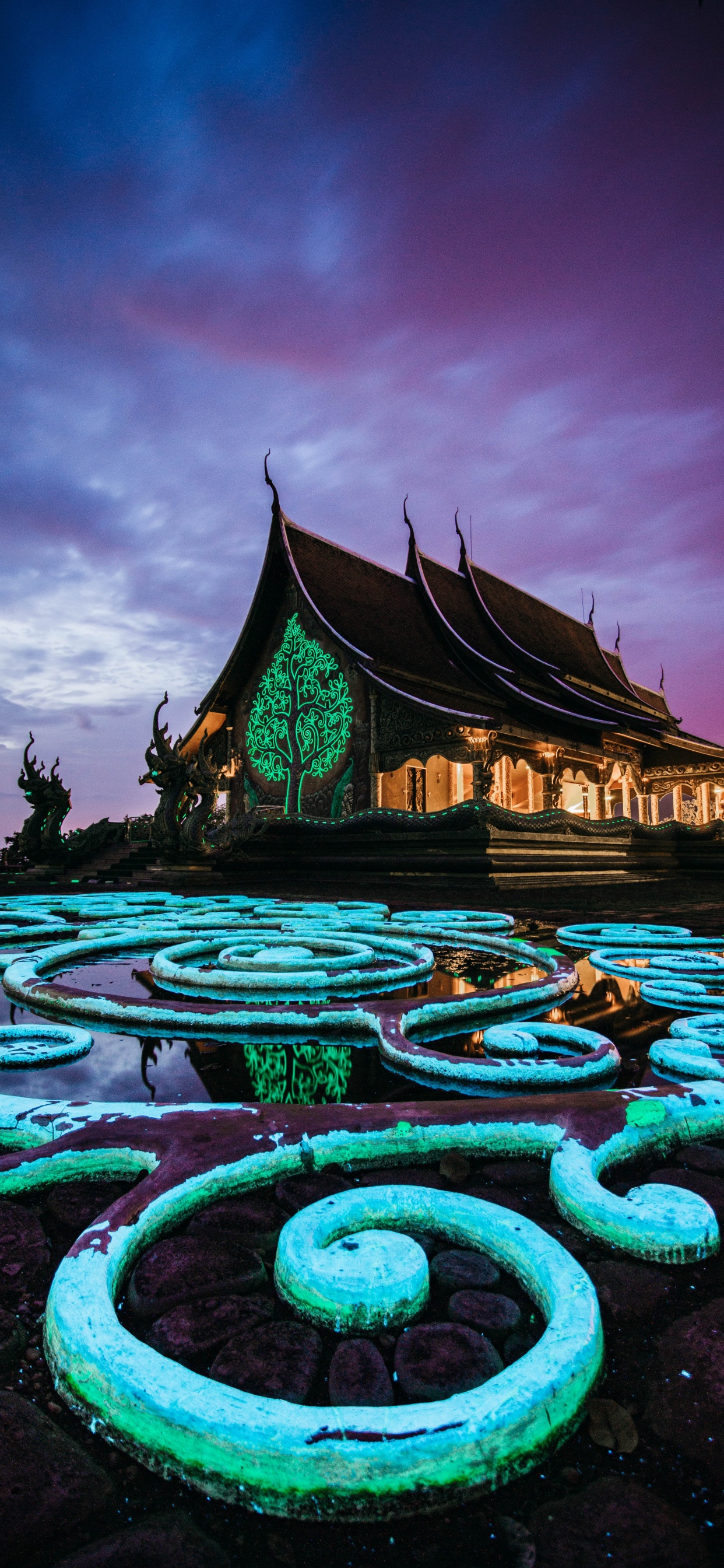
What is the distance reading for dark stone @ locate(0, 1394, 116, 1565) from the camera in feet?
1.47

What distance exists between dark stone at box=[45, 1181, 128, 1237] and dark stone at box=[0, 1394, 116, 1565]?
0.87 ft

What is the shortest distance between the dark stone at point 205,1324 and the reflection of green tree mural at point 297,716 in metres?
9.44

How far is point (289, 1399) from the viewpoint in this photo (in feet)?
1.79

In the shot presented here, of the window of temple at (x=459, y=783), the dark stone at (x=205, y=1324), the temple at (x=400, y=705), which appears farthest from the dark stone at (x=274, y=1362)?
the window of temple at (x=459, y=783)

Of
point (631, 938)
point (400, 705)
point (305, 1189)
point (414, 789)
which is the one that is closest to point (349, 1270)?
point (305, 1189)

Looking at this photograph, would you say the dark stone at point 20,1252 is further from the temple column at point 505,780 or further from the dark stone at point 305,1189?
the temple column at point 505,780

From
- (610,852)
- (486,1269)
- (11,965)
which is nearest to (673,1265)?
(486,1269)

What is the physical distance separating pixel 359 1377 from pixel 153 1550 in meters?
0.18

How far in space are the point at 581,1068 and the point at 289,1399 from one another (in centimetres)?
75

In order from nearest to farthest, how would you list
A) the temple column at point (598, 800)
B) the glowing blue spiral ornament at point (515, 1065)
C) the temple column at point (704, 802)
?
the glowing blue spiral ornament at point (515, 1065), the temple column at point (598, 800), the temple column at point (704, 802)

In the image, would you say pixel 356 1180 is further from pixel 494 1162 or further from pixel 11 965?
pixel 11 965

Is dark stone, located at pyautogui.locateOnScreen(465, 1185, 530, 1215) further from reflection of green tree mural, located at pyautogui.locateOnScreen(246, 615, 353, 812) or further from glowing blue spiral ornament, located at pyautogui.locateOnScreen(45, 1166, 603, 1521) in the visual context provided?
reflection of green tree mural, located at pyautogui.locateOnScreen(246, 615, 353, 812)

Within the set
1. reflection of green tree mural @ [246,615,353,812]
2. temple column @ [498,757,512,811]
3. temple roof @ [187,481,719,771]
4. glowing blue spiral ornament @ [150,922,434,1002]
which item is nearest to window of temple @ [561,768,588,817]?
temple roof @ [187,481,719,771]

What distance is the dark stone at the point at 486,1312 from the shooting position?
2.03 feet
